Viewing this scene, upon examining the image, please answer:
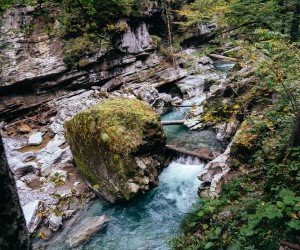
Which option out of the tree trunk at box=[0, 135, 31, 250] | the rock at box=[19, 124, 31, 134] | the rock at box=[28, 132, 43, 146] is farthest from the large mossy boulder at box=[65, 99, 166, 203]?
the rock at box=[19, 124, 31, 134]

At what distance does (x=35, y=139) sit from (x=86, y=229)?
7.12 meters

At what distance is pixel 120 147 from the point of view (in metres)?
7.39

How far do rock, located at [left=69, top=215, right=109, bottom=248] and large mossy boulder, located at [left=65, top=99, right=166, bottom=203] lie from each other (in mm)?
800

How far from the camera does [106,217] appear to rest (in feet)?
23.4

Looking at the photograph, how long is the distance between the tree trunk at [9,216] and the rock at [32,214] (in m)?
6.51

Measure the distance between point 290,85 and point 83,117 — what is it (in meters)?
6.18

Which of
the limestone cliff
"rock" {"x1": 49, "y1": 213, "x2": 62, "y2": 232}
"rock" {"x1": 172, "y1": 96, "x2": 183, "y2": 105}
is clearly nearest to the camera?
"rock" {"x1": 49, "y1": 213, "x2": 62, "y2": 232}

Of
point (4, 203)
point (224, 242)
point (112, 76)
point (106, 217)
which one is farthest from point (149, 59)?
point (4, 203)

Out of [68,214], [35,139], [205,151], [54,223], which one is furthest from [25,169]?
[205,151]

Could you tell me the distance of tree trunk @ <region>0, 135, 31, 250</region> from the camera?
112cm

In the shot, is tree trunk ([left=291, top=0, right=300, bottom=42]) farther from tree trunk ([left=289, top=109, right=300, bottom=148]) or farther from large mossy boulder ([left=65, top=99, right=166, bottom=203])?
tree trunk ([left=289, top=109, right=300, bottom=148])

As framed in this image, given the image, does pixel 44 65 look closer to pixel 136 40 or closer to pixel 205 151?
pixel 136 40

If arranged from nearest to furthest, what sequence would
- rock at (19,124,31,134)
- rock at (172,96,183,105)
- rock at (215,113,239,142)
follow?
rock at (215,113,239,142), rock at (19,124,31,134), rock at (172,96,183,105)

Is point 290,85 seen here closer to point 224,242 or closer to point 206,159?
point 224,242
